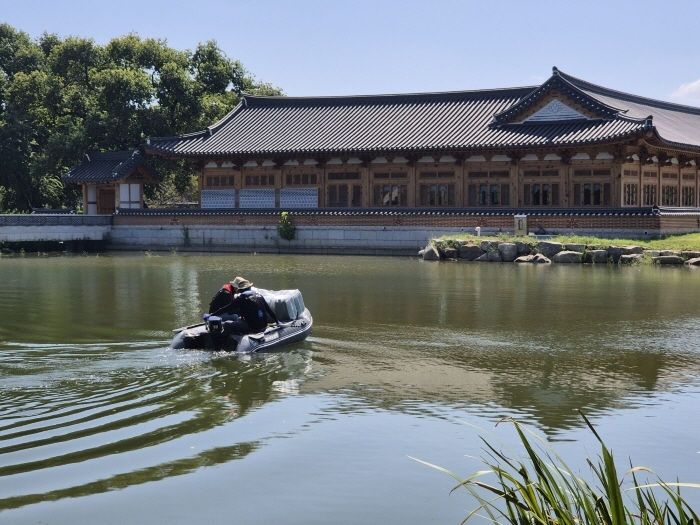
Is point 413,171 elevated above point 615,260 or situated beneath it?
elevated above

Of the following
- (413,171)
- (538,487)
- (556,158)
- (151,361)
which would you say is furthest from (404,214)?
(538,487)

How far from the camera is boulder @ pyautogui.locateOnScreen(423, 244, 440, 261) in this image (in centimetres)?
3962

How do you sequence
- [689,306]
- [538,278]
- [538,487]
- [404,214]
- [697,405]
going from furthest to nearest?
[404,214] < [538,278] < [689,306] < [697,405] < [538,487]

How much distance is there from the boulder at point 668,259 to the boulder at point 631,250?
0.68 m

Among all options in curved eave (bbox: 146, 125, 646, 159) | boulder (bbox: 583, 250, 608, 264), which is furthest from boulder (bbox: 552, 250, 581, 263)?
curved eave (bbox: 146, 125, 646, 159)

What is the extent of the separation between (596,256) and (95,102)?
110 ft

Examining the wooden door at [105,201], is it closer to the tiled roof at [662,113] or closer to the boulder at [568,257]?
the tiled roof at [662,113]

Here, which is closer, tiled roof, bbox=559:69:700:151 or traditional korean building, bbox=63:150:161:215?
tiled roof, bbox=559:69:700:151

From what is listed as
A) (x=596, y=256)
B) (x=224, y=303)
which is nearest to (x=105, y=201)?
(x=596, y=256)

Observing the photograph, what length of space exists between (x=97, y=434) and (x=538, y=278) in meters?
21.9

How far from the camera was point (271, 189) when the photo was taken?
50.9 metres

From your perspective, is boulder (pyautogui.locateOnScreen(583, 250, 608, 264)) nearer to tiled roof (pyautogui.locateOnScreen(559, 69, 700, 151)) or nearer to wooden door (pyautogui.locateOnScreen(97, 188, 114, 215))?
tiled roof (pyautogui.locateOnScreen(559, 69, 700, 151))

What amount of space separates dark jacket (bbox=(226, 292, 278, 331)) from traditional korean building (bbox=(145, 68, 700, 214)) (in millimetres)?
27682

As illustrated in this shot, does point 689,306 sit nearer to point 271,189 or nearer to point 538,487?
point 538,487
